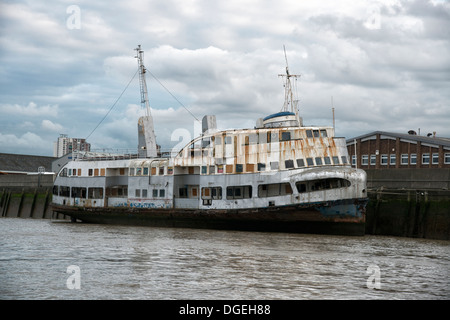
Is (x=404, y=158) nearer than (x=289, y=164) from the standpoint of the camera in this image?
No

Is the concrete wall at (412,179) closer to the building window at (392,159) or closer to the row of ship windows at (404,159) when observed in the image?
the row of ship windows at (404,159)

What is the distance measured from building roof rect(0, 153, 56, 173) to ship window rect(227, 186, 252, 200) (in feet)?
196

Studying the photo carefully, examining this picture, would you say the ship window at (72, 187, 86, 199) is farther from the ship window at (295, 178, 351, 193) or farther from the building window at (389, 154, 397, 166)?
the building window at (389, 154, 397, 166)

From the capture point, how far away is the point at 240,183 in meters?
33.7

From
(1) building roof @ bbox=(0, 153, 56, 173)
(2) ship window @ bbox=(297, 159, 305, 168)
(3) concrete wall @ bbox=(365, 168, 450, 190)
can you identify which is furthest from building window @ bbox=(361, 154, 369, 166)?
(1) building roof @ bbox=(0, 153, 56, 173)

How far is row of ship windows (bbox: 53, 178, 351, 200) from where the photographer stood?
31.1 meters

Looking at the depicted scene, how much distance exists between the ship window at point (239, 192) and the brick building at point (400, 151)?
14.8 m

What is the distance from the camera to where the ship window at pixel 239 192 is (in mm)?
33781

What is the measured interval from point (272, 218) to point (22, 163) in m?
66.6

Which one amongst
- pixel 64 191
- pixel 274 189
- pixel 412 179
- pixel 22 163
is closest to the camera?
pixel 274 189

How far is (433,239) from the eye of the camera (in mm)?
30703

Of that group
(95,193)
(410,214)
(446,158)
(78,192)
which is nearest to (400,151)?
(446,158)

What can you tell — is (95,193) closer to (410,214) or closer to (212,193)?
(212,193)
